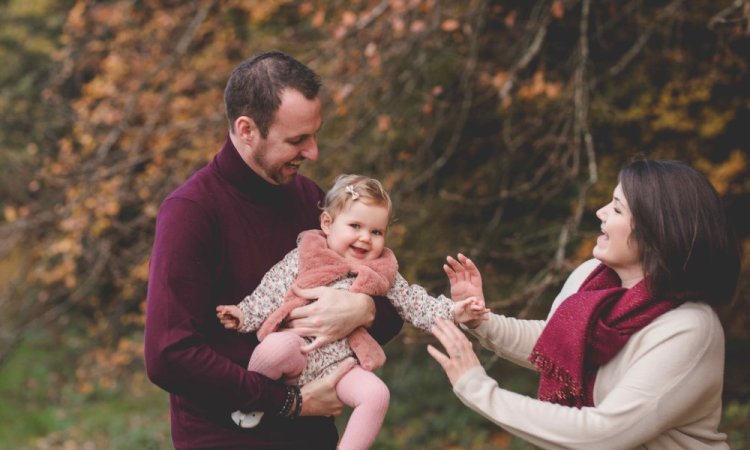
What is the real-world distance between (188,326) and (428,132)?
3340mm

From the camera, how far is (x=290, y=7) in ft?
21.9

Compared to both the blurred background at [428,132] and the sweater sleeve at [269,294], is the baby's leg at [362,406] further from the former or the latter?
the blurred background at [428,132]

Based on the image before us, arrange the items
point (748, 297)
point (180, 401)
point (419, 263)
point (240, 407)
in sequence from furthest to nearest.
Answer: point (748, 297), point (419, 263), point (180, 401), point (240, 407)

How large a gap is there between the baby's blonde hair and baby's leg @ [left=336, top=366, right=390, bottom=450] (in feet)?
1.56

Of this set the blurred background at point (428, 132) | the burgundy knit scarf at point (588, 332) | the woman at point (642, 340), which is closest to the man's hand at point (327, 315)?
the woman at point (642, 340)

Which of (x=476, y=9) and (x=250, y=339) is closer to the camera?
(x=250, y=339)

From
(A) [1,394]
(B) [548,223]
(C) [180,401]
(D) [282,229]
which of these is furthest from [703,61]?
(A) [1,394]

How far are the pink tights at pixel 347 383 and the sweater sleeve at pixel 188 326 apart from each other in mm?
51

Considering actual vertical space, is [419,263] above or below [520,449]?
above

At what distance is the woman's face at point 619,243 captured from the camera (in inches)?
87.2

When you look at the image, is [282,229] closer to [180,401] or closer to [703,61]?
[180,401]

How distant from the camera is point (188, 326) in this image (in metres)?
2.04

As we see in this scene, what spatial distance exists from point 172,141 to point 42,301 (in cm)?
209

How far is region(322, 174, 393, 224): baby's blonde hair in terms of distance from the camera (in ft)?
7.71
